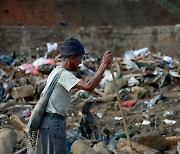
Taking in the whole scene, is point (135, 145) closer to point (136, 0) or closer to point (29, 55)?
point (29, 55)

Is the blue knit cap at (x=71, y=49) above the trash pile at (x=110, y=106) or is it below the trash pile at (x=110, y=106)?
above

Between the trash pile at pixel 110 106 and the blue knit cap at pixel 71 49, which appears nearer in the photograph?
the blue knit cap at pixel 71 49

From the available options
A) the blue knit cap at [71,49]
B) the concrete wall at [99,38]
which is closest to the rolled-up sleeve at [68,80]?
the blue knit cap at [71,49]

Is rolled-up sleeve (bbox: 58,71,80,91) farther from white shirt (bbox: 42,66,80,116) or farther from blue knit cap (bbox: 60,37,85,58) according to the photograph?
blue knit cap (bbox: 60,37,85,58)

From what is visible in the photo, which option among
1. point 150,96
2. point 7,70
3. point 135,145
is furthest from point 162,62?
point 135,145

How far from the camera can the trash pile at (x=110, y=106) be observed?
6.15m

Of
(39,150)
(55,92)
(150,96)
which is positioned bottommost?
(150,96)

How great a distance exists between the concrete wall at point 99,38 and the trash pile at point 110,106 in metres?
2.13

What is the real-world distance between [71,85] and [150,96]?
7188 millimetres

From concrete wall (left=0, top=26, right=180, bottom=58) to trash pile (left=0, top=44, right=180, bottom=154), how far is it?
2.13 m

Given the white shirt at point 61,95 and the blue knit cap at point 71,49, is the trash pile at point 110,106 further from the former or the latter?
the blue knit cap at point 71,49

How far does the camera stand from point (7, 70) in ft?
46.2

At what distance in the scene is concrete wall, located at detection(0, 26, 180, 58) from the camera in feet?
58.8

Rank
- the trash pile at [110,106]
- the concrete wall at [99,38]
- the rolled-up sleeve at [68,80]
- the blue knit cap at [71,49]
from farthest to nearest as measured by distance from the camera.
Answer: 1. the concrete wall at [99,38]
2. the trash pile at [110,106]
3. the blue knit cap at [71,49]
4. the rolled-up sleeve at [68,80]
